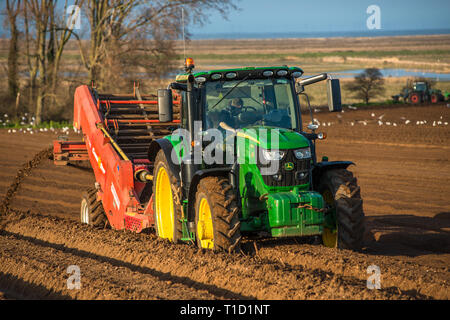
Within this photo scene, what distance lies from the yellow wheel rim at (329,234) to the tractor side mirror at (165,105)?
2.03 meters

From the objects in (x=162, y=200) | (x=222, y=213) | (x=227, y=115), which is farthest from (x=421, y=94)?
(x=222, y=213)

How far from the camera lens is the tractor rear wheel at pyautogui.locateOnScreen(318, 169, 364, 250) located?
738 centimetres

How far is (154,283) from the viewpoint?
6.30 meters

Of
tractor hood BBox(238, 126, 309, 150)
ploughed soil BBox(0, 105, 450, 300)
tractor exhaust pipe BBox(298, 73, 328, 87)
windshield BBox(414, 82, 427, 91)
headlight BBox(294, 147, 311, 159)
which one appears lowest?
ploughed soil BBox(0, 105, 450, 300)

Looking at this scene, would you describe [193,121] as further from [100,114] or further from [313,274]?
[100,114]

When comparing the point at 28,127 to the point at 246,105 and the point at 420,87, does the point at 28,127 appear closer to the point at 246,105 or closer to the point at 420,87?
the point at 420,87

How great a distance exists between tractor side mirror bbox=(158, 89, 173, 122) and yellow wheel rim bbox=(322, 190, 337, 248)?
6.67 ft

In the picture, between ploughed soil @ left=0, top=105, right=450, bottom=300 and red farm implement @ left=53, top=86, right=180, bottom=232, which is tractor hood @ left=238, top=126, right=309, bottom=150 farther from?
red farm implement @ left=53, top=86, right=180, bottom=232

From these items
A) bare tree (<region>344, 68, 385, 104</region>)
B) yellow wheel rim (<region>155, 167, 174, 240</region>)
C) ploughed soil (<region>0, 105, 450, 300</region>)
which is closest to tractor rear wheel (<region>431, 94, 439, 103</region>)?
bare tree (<region>344, 68, 385, 104</region>)

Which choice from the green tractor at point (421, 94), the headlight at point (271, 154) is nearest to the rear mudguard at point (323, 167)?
the headlight at point (271, 154)

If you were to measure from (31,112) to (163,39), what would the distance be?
733 cm

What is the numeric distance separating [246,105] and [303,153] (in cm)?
103

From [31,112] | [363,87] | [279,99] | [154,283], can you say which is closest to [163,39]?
[31,112]
